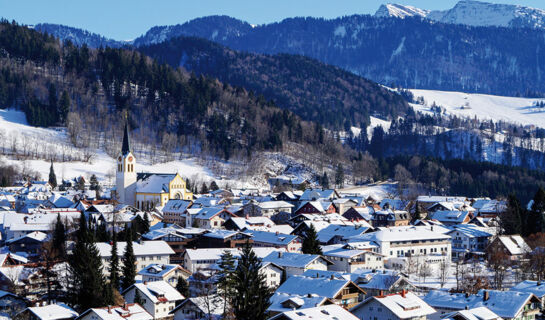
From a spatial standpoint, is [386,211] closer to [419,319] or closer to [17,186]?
[419,319]

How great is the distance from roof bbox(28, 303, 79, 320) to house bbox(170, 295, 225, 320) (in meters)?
6.04

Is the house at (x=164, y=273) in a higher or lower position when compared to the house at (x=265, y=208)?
higher

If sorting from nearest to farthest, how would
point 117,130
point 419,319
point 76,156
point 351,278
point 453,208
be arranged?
point 419,319, point 351,278, point 453,208, point 76,156, point 117,130

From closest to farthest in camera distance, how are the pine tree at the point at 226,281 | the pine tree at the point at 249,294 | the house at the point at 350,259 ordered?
the pine tree at the point at 249,294, the pine tree at the point at 226,281, the house at the point at 350,259

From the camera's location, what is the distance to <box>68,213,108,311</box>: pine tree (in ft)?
160

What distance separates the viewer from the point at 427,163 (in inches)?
5822

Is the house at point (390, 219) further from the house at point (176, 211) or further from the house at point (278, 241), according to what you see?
the house at point (278, 241)

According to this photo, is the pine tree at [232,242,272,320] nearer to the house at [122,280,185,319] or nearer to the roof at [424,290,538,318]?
the house at [122,280,185,319]

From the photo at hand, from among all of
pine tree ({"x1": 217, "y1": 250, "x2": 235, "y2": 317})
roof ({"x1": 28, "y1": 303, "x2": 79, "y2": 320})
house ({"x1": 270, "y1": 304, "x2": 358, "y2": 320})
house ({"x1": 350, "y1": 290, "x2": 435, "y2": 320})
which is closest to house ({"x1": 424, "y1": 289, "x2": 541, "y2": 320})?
house ({"x1": 350, "y1": 290, "x2": 435, "y2": 320})

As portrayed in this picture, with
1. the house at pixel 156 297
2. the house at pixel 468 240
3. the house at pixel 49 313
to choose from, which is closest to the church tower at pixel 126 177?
the house at pixel 468 240

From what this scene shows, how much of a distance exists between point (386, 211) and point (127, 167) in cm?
A: 3467

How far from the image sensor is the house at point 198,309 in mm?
46938

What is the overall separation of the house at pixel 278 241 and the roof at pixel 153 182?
1333 inches

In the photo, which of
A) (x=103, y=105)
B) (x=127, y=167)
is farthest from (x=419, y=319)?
(x=103, y=105)
